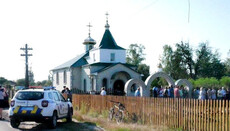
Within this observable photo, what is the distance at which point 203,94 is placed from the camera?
24766 millimetres

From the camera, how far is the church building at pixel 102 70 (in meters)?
44.7

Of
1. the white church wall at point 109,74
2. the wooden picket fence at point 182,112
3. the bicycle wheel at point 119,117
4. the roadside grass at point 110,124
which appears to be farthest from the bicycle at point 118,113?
the white church wall at point 109,74

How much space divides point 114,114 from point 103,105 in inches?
133

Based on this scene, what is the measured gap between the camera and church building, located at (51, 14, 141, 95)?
4472 centimetres

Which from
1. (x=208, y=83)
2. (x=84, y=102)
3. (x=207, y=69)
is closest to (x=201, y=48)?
(x=207, y=69)

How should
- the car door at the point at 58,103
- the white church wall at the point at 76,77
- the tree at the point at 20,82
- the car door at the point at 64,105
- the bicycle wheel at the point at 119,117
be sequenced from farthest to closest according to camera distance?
1. the tree at the point at 20,82
2. the white church wall at the point at 76,77
3. the car door at the point at 64,105
4. the bicycle wheel at the point at 119,117
5. the car door at the point at 58,103

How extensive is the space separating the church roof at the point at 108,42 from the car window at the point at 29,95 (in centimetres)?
3474

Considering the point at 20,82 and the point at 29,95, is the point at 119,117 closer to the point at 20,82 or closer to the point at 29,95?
the point at 29,95

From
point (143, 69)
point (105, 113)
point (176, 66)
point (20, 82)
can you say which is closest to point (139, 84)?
point (105, 113)

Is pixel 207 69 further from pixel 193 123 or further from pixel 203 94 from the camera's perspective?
pixel 193 123

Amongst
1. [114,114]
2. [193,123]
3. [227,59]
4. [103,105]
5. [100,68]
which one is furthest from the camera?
[227,59]

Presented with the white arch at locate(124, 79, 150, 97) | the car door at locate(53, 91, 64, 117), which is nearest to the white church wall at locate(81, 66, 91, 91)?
the white arch at locate(124, 79, 150, 97)

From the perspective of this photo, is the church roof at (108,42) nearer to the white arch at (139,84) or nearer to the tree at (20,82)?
the white arch at (139,84)

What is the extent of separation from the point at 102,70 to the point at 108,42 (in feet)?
23.4
